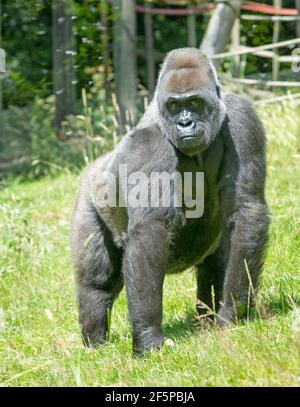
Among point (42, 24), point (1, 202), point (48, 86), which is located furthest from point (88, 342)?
point (42, 24)

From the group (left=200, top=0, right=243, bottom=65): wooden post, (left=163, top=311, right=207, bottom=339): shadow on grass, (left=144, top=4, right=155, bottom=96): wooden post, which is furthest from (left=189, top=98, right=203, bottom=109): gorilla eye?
(left=144, top=4, right=155, bottom=96): wooden post

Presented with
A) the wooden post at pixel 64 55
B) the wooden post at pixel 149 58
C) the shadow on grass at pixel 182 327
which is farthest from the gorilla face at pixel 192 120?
the wooden post at pixel 149 58

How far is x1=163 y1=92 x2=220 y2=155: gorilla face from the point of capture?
14.5 feet

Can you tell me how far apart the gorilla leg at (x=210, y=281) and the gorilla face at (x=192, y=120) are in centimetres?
81

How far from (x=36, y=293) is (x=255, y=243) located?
2.16m

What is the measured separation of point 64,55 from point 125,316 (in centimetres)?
535

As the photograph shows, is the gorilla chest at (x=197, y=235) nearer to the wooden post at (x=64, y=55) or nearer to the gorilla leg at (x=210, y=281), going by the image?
the gorilla leg at (x=210, y=281)

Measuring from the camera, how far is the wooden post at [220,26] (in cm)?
908

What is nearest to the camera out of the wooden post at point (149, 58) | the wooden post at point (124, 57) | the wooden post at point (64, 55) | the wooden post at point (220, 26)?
the wooden post at point (220, 26)

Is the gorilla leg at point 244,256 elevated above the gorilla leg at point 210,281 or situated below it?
above

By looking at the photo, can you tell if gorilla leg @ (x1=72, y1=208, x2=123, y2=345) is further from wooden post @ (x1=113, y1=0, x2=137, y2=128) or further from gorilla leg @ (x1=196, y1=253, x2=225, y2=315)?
wooden post @ (x1=113, y1=0, x2=137, y2=128)

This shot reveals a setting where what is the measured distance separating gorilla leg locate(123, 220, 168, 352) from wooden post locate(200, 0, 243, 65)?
199 inches

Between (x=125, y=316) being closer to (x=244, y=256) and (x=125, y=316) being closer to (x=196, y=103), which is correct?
(x=244, y=256)
